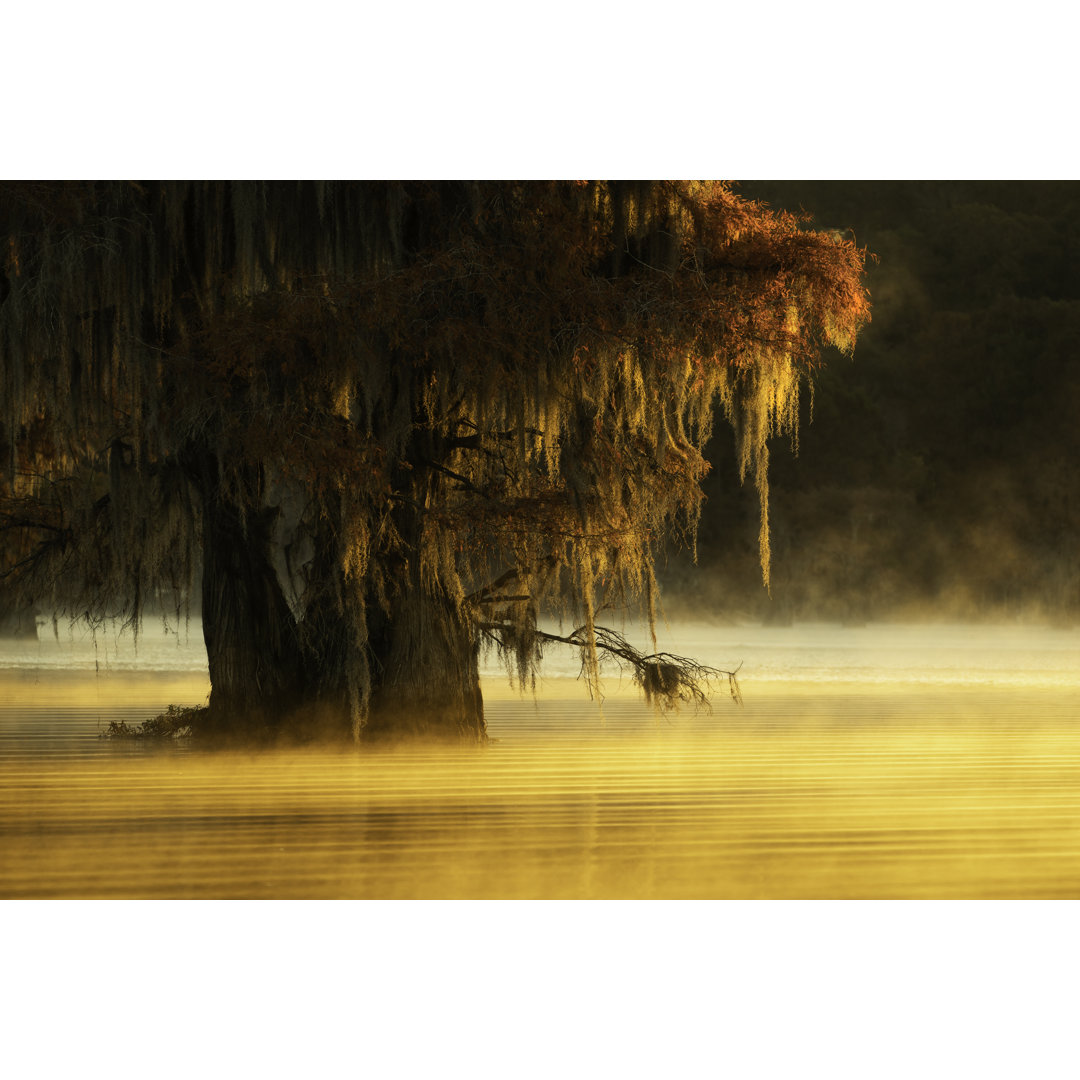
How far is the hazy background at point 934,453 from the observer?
31.8 ft

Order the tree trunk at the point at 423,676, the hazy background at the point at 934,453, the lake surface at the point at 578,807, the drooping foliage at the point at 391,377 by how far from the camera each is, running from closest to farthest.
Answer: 1. the lake surface at the point at 578,807
2. the drooping foliage at the point at 391,377
3. the tree trunk at the point at 423,676
4. the hazy background at the point at 934,453

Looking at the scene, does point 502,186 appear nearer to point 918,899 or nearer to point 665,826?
point 665,826

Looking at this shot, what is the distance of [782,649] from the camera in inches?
482

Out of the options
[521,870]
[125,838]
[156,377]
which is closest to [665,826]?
[521,870]

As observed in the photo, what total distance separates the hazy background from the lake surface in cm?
316

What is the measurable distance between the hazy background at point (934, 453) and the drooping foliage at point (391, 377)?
3.54 meters

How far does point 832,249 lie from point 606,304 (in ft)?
3.10

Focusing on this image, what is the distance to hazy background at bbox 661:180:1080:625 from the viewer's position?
31.8 feet

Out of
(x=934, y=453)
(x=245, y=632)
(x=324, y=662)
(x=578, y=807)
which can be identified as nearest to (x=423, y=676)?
(x=324, y=662)

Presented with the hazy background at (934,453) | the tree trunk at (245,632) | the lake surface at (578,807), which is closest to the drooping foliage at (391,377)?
the tree trunk at (245,632)

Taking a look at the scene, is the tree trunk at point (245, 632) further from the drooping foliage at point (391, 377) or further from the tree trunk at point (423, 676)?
the tree trunk at point (423, 676)

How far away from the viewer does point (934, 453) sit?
40.4ft

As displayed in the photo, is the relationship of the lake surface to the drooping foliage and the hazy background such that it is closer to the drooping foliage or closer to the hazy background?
the drooping foliage

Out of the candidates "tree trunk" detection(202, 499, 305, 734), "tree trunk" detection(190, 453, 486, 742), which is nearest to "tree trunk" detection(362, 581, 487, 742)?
"tree trunk" detection(190, 453, 486, 742)
